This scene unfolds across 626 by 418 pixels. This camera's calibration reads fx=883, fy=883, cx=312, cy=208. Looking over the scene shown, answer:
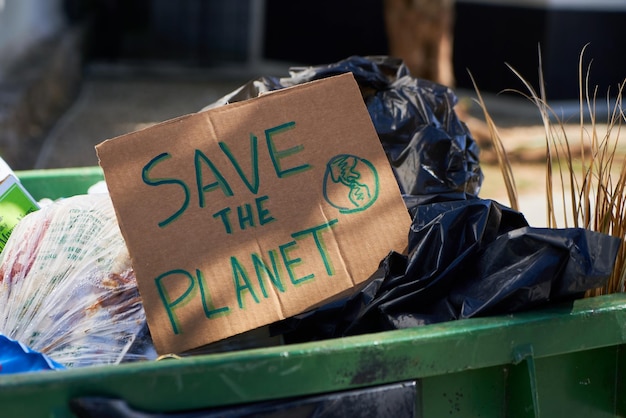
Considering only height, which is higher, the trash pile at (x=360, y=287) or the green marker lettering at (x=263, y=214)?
the green marker lettering at (x=263, y=214)

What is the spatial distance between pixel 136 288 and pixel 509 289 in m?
0.86

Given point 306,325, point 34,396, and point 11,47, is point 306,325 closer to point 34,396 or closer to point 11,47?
point 34,396

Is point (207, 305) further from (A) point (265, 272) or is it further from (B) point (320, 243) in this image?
(B) point (320, 243)

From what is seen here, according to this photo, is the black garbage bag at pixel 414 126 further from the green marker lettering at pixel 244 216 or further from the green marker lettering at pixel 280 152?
the green marker lettering at pixel 244 216

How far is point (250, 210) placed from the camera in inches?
79.1

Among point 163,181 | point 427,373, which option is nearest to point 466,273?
point 427,373

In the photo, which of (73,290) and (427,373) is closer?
(427,373)

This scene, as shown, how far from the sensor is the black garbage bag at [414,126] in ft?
8.87

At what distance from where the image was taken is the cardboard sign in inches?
76.4

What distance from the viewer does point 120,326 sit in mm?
2008

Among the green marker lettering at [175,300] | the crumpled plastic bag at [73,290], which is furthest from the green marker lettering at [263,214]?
the crumpled plastic bag at [73,290]

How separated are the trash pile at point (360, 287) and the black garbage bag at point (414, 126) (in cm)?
37

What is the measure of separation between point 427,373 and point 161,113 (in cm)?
707

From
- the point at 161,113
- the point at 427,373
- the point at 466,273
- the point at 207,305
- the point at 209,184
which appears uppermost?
the point at 161,113
